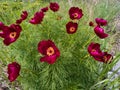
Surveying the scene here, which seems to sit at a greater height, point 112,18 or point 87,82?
point 112,18

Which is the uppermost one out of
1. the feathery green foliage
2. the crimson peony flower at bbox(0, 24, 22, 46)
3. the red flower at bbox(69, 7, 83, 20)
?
the red flower at bbox(69, 7, 83, 20)

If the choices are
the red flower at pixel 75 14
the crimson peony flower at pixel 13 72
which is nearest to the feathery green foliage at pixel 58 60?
the red flower at pixel 75 14

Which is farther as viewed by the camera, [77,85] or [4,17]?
[4,17]

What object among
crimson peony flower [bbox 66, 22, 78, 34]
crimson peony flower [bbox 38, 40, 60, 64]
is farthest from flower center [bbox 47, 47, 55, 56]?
crimson peony flower [bbox 66, 22, 78, 34]

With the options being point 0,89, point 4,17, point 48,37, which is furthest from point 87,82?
point 4,17

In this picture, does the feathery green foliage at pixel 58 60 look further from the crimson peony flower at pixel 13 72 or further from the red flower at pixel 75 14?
the crimson peony flower at pixel 13 72

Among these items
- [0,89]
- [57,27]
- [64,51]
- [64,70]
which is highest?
[57,27]

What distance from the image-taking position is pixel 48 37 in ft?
7.77

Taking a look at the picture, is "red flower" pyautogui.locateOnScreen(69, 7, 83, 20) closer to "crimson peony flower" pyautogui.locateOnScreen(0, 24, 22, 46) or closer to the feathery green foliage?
the feathery green foliage

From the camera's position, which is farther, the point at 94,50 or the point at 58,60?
the point at 58,60

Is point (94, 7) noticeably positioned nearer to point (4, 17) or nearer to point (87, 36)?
point (4, 17)

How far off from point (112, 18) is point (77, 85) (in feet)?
7.37

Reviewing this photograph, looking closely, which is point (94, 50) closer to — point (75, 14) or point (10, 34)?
point (75, 14)

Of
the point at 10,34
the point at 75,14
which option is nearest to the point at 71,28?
the point at 75,14
